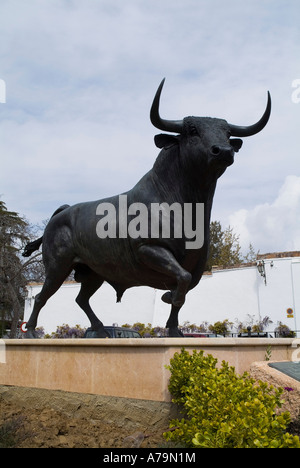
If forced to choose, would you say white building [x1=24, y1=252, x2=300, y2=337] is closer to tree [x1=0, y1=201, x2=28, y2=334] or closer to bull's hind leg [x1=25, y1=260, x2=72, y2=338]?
tree [x1=0, y1=201, x2=28, y2=334]

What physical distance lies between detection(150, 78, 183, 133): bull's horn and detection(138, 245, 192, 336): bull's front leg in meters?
1.25

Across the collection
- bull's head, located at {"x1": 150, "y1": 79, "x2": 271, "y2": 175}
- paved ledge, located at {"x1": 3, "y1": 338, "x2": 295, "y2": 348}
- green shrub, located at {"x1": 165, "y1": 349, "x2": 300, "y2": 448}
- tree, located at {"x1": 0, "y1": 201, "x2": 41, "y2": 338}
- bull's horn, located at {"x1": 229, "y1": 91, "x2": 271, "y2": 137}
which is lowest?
green shrub, located at {"x1": 165, "y1": 349, "x2": 300, "y2": 448}

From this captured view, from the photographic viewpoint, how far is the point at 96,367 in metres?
4.55

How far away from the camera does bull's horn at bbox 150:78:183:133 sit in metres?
4.60

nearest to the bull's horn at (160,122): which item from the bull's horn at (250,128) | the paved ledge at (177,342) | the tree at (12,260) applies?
the bull's horn at (250,128)

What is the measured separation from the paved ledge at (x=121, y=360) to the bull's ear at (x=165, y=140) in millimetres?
2122

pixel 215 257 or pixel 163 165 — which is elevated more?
pixel 215 257

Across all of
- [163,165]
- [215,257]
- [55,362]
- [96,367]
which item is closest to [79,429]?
[96,367]

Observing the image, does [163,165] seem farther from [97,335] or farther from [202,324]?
[202,324]

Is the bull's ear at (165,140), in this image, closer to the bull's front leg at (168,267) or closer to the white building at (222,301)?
the bull's front leg at (168,267)

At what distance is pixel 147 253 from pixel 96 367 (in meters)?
1.24

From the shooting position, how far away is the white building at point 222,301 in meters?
20.0

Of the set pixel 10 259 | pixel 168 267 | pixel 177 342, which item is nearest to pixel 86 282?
pixel 168 267

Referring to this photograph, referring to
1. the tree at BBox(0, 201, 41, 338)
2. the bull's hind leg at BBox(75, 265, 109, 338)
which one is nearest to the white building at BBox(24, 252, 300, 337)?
the tree at BBox(0, 201, 41, 338)
